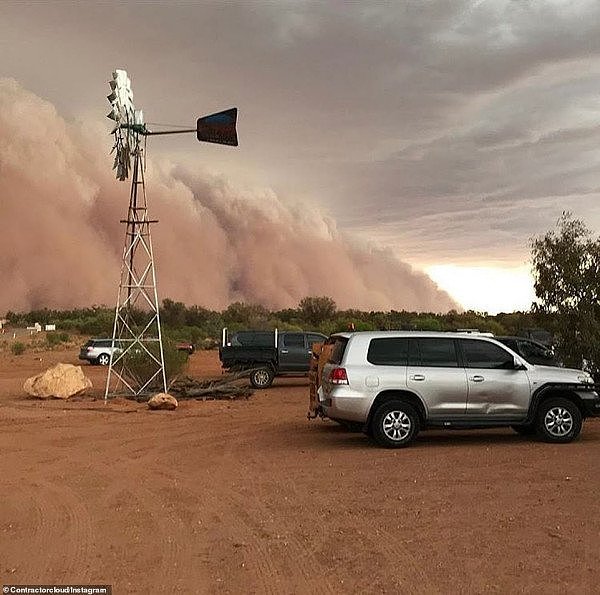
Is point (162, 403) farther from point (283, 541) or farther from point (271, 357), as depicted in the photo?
point (283, 541)

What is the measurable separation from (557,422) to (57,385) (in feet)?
51.5

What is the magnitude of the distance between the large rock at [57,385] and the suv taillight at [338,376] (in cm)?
1326

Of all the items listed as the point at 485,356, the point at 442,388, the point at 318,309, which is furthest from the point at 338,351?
the point at 318,309

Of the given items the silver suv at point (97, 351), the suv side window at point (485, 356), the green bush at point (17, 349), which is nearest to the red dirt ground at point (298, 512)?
the suv side window at point (485, 356)

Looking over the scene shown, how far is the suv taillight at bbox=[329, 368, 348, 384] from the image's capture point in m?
12.4

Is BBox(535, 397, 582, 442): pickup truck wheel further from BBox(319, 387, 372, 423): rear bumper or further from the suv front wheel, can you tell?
the suv front wheel

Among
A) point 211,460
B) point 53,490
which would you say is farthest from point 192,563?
point 211,460

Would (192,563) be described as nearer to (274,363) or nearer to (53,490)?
(53,490)

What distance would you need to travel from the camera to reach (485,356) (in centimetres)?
1300

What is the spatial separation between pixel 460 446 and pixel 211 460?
4282 millimetres

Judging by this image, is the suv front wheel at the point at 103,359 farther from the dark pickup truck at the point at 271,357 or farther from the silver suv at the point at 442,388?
the silver suv at the point at 442,388

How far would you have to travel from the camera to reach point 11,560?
261 inches

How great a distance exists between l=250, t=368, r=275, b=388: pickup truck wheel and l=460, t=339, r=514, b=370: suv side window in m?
13.6

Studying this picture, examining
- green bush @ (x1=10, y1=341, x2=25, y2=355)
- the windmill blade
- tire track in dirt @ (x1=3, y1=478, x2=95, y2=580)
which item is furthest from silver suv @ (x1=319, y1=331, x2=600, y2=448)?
green bush @ (x1=10, y1=341, x2=25, y2=355)
